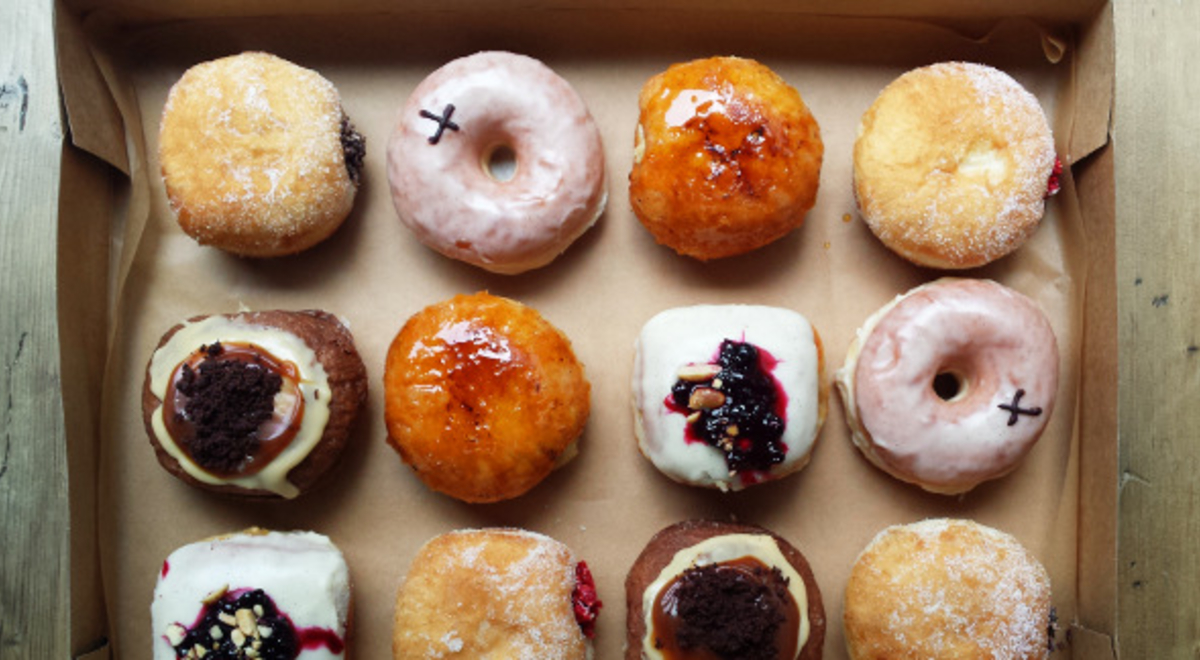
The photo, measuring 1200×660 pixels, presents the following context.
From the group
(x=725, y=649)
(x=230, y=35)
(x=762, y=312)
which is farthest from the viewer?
(x=230, y=35)

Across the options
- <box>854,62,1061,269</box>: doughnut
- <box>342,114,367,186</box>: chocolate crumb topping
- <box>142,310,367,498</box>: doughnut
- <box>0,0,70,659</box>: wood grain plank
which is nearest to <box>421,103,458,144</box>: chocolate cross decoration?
<box>342,114,367,186</box>: chocolate crumb topping

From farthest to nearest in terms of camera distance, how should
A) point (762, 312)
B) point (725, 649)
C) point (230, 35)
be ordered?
point (230, 35) → point (762, 312) → point (725, 649)

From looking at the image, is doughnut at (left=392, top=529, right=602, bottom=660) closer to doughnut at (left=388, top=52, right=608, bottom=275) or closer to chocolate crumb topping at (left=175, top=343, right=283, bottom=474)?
chocolate crumb topping at (left=175, top=343, right=283, bottom=474)

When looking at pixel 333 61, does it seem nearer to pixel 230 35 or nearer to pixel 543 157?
pixel 230 35

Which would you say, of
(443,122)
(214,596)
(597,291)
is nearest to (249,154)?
(443,122)

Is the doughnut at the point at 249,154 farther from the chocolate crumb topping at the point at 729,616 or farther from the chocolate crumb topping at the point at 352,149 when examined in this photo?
the chocolate crumb topping at the point at 729,616

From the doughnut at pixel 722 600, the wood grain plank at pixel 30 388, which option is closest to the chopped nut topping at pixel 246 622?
the wood grain plank at pixel 30 388

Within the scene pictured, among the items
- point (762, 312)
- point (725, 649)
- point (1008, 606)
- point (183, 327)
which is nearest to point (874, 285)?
point (762, 312)
